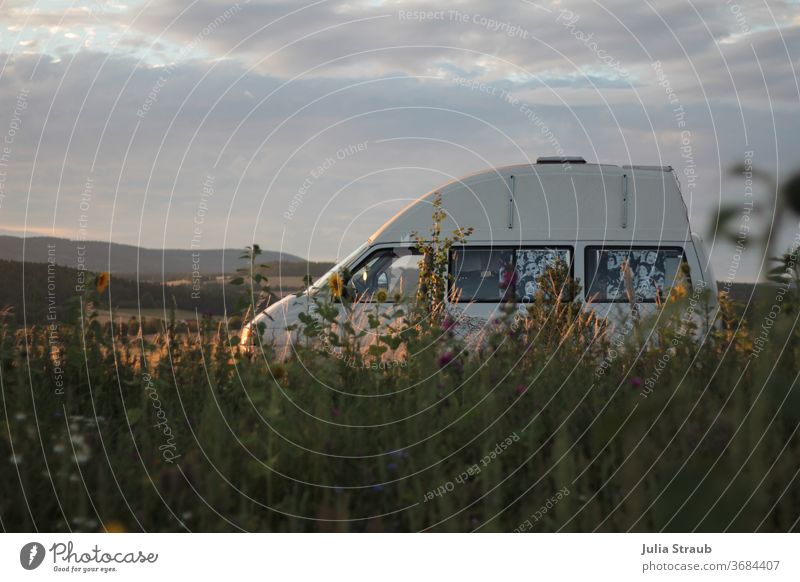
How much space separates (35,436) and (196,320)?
1.75 meters

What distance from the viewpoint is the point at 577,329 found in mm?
6254

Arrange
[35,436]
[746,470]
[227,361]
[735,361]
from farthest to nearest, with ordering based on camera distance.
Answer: [227,361] < [735,361] < [35,436] < [746,470]

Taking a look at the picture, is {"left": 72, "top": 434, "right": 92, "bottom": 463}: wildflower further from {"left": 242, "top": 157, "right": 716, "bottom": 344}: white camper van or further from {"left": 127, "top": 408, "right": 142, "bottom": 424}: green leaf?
{"left": 242, "top": 157, "right": 716, "bottom": 344}: white camper van

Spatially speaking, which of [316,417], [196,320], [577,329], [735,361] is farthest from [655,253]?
[316,417]

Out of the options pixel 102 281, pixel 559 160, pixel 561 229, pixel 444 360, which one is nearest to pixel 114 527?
pixel 444 360

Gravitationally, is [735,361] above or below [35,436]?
above

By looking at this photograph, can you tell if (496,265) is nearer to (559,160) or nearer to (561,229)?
(561,229)

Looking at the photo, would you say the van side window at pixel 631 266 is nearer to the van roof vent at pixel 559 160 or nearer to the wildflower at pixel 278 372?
the van roof vent at pixel 559 160

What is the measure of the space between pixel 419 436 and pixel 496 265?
541cm

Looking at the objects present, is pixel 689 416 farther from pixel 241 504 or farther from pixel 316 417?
pixel 241 504

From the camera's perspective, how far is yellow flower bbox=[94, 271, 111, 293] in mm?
5716

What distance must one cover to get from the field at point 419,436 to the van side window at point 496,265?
3.76 metres

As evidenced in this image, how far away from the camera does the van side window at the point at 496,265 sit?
9.16 metres

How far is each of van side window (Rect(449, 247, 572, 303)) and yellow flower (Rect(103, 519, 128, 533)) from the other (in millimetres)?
6115
